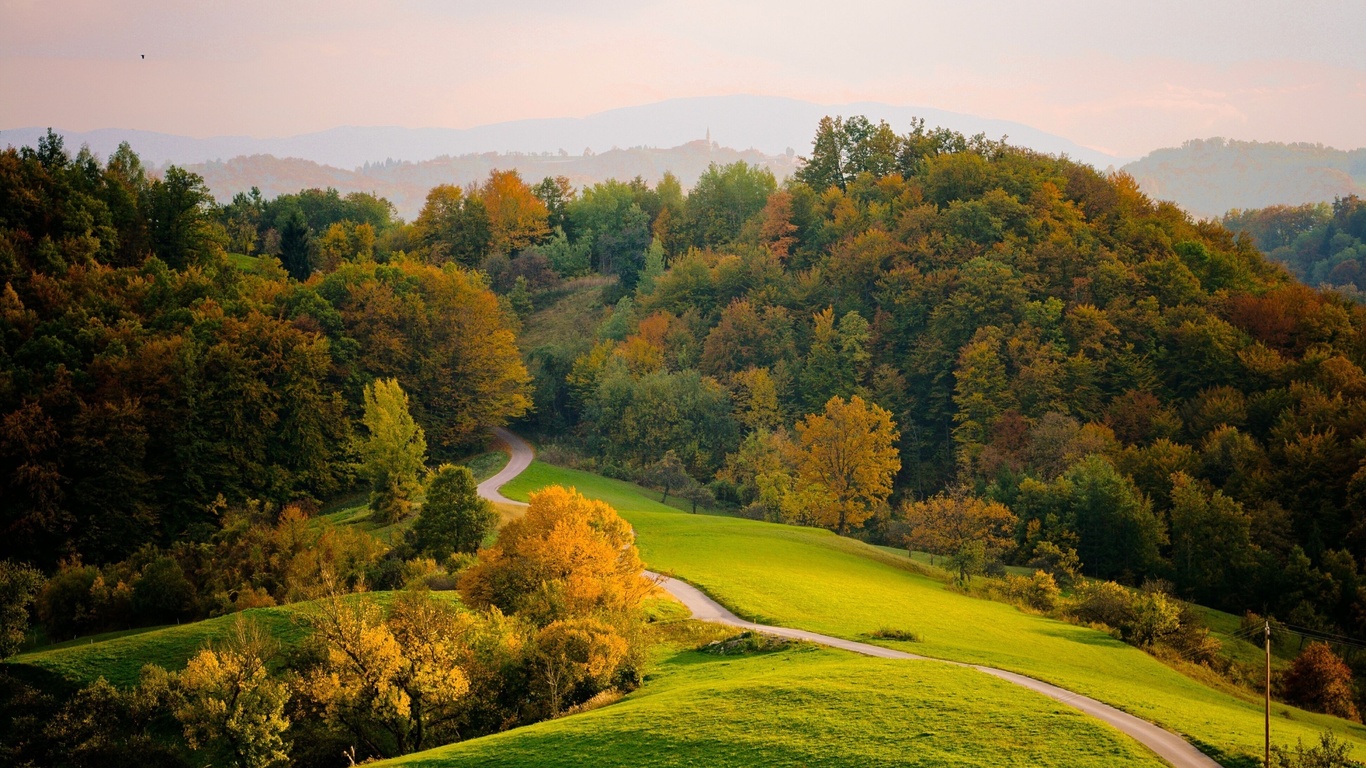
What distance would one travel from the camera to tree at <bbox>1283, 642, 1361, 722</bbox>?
37562 millimetres

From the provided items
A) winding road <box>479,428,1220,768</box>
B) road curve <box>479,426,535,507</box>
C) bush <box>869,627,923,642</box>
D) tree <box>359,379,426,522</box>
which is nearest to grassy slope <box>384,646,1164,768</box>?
winding road <box>479,428,1220,768</box>

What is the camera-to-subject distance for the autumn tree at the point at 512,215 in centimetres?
11812

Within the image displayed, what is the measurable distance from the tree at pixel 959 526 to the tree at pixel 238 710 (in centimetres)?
3950

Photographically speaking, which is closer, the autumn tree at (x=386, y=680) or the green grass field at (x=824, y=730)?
the green grass field at (x=824, y=730)

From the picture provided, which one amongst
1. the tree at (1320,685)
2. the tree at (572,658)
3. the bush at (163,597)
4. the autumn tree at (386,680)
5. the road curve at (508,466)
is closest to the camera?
the autumn tree at (386,680)

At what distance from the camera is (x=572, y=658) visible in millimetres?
28953

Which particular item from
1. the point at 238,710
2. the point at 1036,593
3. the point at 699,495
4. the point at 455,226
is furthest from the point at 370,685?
the point at 455,226

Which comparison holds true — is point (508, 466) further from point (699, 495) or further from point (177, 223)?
point (177, 223)

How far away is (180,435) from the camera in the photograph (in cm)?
6384

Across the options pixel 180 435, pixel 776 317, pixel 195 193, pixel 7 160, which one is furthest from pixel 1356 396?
pixel 7 160

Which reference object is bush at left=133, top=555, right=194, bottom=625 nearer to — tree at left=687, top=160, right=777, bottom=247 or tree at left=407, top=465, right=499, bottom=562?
tree at left=407, top=465, right=499, bottom=562

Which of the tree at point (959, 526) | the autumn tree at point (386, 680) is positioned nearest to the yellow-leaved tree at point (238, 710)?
the autumn tree at point (386, 680)

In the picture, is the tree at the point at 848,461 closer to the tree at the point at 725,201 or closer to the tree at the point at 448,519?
the tree at the point at 448,519

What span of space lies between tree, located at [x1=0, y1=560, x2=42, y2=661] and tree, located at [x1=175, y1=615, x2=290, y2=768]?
16.2 metres
